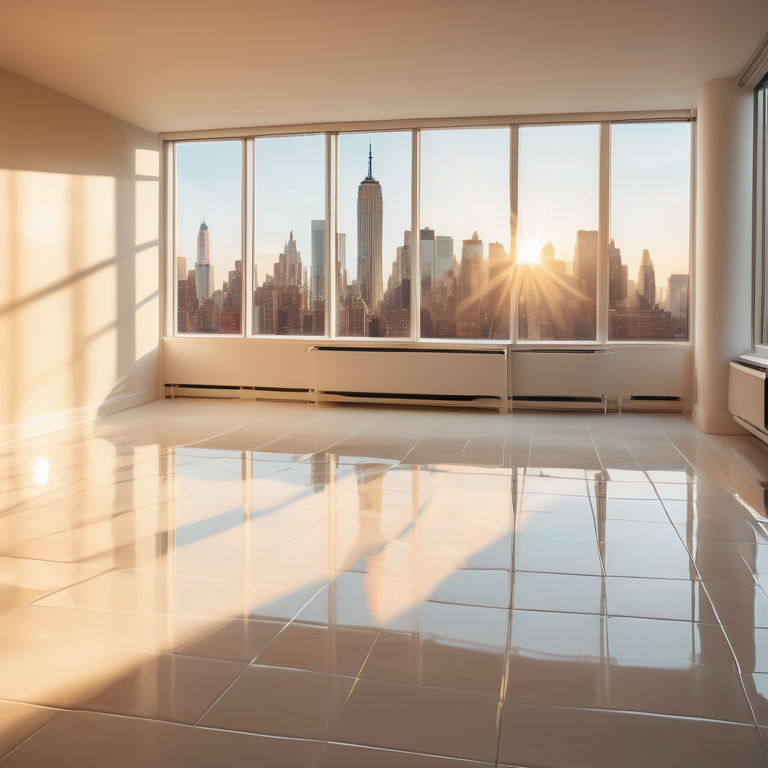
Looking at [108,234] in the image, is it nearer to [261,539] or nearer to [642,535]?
[261,539]

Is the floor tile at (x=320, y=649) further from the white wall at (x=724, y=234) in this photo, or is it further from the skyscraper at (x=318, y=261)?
the skyscraper at (x=318, y=261)

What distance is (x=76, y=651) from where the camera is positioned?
7.23 ft

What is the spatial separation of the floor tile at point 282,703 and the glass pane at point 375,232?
6.00 m

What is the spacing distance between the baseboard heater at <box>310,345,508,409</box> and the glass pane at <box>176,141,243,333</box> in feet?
4.17

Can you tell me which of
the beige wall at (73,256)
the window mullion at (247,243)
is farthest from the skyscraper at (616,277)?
the beige wall at (73,256)

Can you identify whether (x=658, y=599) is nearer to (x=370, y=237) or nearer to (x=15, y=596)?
(x=15, y=596)

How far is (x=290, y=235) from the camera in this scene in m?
8.07

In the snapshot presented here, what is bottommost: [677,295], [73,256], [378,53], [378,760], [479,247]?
[378,760]

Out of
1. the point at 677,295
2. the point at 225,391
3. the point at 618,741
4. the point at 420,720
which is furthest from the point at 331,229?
the point at 618,741

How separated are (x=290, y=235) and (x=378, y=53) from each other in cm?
293

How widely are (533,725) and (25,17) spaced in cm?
509

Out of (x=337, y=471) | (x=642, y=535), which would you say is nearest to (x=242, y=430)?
(x=337, y=471)

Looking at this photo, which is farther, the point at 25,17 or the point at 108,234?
the point at 108,234

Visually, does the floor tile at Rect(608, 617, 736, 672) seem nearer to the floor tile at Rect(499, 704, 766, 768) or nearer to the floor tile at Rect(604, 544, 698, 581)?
the floor tile at Rect(499, 704, 766, 768)
